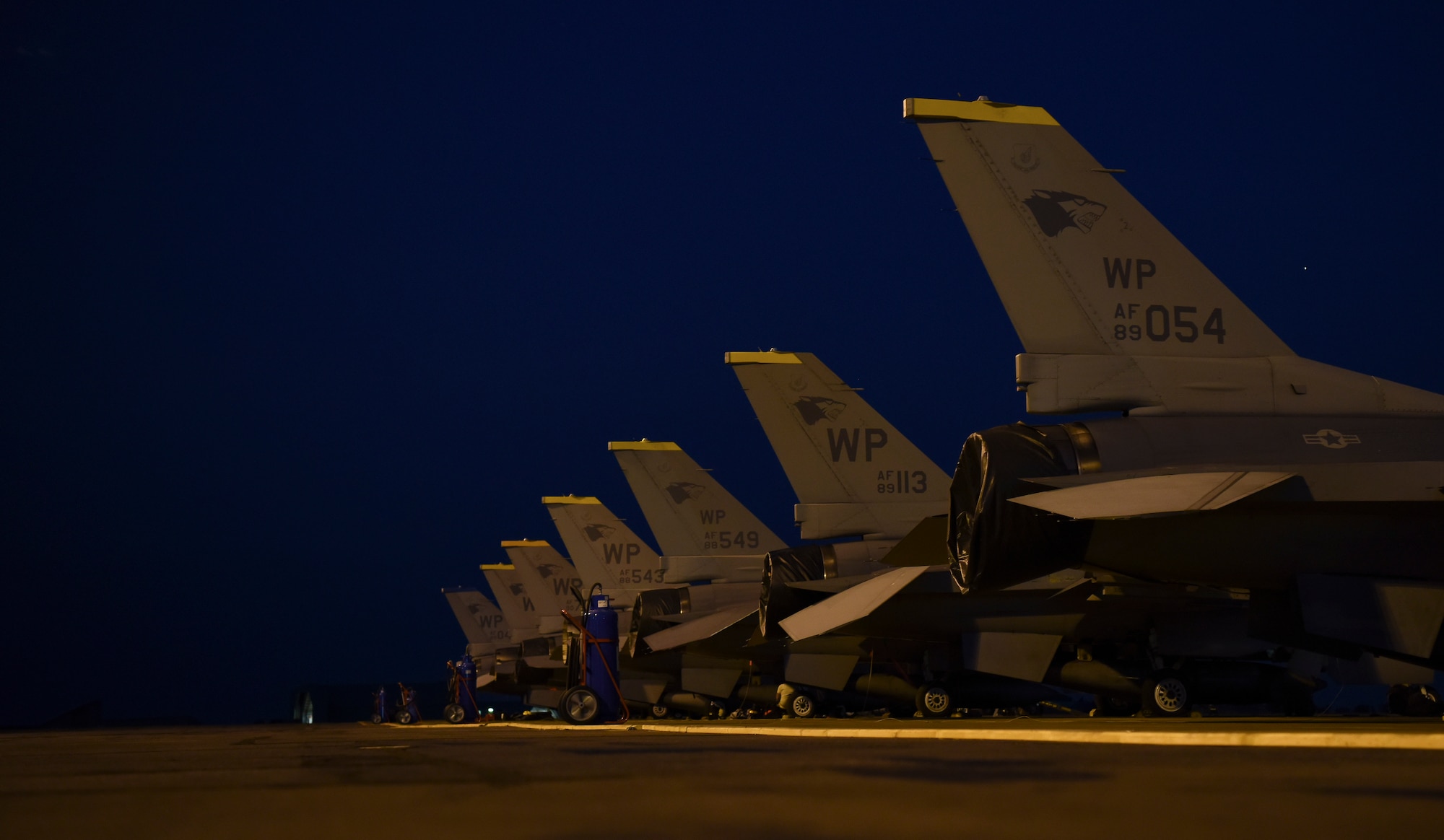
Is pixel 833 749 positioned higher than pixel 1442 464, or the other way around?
pixel 1442 464

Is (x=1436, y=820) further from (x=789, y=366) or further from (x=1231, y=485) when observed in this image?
(x=789, y=366)

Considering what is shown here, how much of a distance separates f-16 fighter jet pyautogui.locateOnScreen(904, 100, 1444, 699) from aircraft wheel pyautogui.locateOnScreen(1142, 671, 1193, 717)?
4.26 metres

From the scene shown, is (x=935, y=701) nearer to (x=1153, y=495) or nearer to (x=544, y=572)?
(x=1153, y=495)

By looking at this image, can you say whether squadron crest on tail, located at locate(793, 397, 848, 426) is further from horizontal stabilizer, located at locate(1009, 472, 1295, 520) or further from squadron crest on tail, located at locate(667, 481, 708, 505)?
horizontal stabilizer, located at locate(1009, 472, 1295, 520)

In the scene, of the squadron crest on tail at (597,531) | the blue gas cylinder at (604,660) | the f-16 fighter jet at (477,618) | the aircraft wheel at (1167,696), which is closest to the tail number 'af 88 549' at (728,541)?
the squadron crest on tail at (597,531)

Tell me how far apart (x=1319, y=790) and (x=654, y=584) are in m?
31.6

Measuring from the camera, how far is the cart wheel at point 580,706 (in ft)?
43.7

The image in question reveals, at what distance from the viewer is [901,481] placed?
747 inches

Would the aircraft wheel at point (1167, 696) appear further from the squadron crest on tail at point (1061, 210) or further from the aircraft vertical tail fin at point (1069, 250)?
the squadron crest on tail at point (1061, 210)

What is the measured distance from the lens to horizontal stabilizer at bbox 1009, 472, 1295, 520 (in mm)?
7824

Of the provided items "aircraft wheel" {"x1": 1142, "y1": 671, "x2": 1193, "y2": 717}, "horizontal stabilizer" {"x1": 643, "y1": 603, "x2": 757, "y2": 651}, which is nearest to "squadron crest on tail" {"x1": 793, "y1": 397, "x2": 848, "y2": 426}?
"horizontal stabilizer" {"x1": 643, "y1": 603, "x2": 757, "y2": 651}

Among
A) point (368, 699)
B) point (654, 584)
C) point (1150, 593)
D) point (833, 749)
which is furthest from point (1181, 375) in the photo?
point (368, 699)

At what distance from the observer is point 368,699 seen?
78688 mm

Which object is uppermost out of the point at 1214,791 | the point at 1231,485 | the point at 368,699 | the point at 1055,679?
the point at 1231,485
